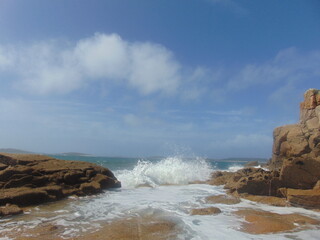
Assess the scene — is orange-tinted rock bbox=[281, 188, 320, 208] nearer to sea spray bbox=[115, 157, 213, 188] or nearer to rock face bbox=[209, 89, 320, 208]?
rock face bbox=[209, 89, 320, 208]

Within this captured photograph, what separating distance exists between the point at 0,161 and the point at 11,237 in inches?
241

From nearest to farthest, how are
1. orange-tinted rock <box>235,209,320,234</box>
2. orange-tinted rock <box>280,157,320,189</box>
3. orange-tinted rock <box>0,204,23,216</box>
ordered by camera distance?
orange-tinted rock <box>235,209,320,234</box> → orange-tinted rock <box>0,204,23,216</box> → orange-tinted rock <box>280,157,320,189</box>

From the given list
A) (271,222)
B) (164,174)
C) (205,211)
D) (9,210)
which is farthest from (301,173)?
(164,174)

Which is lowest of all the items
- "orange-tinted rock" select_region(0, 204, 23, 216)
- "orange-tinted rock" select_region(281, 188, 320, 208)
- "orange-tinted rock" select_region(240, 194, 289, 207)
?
"orange-tinted rock" select_region(0, 204, 23, 216)

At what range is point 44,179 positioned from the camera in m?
9.94

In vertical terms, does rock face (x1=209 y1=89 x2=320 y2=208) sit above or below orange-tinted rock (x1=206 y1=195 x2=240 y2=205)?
above

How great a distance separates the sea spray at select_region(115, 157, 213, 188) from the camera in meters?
15.2

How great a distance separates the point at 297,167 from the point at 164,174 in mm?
9418

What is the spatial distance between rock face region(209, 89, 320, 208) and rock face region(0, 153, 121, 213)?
6156mm

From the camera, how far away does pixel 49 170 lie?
10656mm

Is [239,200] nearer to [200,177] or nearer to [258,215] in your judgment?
[258,215]

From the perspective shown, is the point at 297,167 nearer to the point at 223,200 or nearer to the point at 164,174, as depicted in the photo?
the point at 223,200

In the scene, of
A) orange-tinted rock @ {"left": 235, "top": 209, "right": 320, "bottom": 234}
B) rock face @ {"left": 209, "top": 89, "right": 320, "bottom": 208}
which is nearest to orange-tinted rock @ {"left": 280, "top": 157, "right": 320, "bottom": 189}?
rock face @ {"left": 209, "top": 89, "right": 320, "bottom": 208}

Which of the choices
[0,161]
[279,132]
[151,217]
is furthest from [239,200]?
[0,161]
